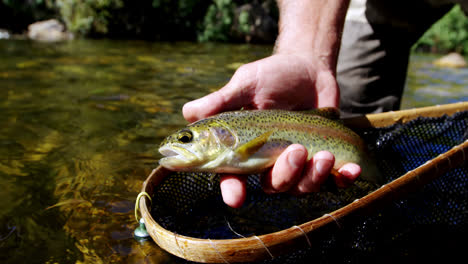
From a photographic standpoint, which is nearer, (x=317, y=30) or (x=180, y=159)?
(x=180, y=159)

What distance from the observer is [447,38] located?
16.9 m

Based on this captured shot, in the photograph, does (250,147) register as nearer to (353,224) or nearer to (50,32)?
(353,224)

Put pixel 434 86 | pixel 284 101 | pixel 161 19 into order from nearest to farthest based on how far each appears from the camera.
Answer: pixel 284 101 < pixel 434 86 < pixel 161 19

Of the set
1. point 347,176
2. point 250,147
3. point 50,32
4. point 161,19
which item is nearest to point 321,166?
point 347,176

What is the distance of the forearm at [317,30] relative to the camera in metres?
2.76

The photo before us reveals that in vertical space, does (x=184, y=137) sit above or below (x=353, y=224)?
above

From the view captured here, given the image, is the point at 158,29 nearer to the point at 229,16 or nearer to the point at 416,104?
the point at 229,16

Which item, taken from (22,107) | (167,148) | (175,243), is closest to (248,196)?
(167,148)

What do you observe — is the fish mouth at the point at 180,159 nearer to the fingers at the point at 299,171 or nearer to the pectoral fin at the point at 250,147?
the pectoral fin at the point at 250,147

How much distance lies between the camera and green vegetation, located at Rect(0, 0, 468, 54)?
1716 cm

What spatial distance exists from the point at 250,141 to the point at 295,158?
249 millimetres

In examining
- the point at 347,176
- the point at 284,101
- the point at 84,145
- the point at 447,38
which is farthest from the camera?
the point at 447,38

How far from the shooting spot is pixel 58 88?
5.95m

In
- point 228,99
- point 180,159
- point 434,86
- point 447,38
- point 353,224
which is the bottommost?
point 434,86
